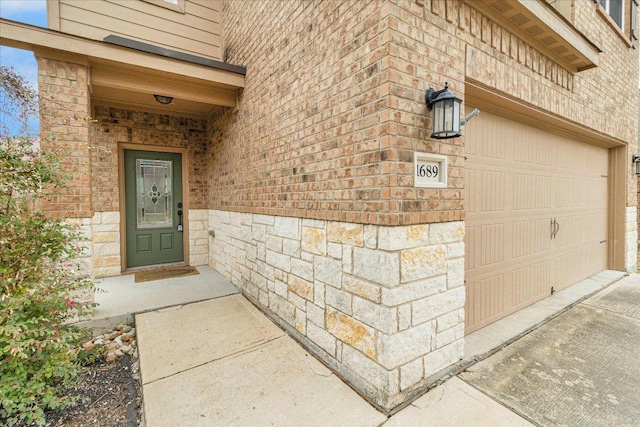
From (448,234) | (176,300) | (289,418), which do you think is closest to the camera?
(289,418)

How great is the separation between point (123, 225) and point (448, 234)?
16.2 ft

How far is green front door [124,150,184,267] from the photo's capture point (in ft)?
16.1

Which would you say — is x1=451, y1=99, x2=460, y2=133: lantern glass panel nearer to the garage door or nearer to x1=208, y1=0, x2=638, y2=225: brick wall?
x1=208, y1=0, x2=638, y2=225: brick wall

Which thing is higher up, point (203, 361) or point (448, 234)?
point (448, 234)

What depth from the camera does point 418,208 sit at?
186cm

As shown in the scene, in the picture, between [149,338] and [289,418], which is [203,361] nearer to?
[149,338]

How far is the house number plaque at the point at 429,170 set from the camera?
186 centimetres

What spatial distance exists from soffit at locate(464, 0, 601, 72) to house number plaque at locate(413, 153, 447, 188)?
1224 millimetres

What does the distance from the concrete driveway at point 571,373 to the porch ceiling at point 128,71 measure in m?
4.04

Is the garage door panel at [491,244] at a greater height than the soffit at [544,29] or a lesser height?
lesser

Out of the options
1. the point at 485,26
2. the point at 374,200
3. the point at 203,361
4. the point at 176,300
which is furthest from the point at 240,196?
the point at 485,26

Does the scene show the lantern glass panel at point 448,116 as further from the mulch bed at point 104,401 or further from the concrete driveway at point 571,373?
the mulch bed at point 104,401

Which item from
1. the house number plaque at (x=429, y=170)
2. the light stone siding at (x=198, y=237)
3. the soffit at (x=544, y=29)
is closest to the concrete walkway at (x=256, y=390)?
the house number plaque at (x=429, y=170)

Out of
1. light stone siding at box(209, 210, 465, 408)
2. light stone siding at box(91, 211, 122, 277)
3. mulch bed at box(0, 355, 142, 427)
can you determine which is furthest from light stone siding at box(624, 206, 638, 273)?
light stone siding at box(91, 211, 122, 277)
